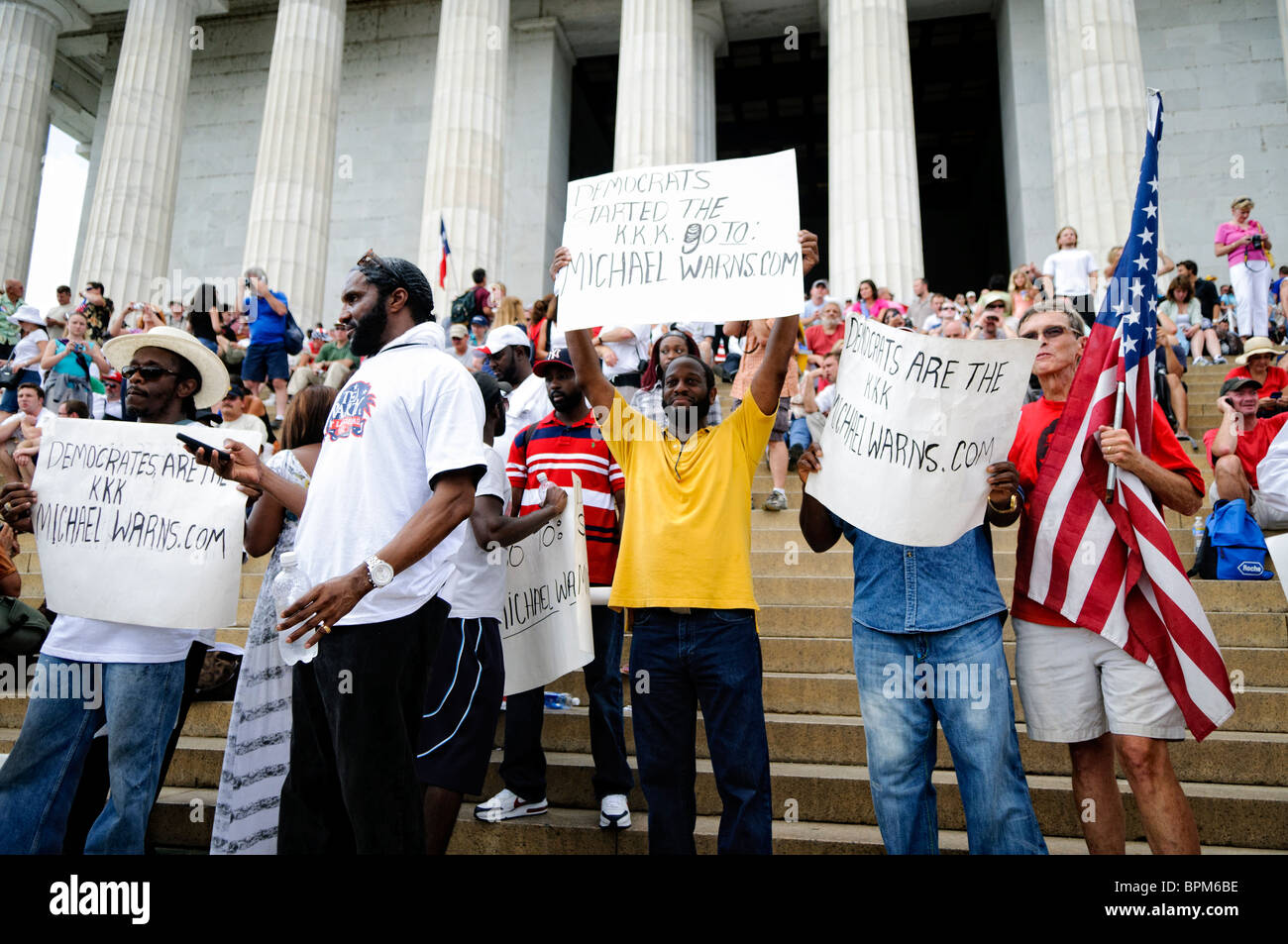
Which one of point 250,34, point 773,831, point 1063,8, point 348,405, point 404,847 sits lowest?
point 773,831

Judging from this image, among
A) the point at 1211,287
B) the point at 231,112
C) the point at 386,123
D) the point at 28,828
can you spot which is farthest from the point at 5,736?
the point at 231,112

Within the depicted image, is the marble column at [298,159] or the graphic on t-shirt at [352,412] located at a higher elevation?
the marble column at [298,159]

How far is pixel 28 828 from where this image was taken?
3.61m

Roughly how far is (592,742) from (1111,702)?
244 cm

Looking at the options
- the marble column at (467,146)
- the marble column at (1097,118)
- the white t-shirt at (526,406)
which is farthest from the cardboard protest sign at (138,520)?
the marble column at (1097,118)

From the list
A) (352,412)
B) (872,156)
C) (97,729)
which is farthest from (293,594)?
(872,156)

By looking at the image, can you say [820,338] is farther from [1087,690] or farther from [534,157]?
[534,157]

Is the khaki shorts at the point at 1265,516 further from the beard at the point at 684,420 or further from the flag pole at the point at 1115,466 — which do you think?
the beard at the point at 684,420

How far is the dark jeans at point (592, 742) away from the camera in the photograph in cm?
468

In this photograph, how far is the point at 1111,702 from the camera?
11.4ft

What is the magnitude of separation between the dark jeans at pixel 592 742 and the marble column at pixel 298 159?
16482 millimetres
